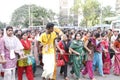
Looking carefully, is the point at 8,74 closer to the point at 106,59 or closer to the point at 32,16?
the point at 106,59

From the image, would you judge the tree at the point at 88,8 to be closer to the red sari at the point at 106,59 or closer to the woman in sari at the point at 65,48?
the red sari at the point at 106,59

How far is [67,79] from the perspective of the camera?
29.7 feet

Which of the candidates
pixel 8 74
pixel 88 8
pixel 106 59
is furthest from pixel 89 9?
pixel 8 74

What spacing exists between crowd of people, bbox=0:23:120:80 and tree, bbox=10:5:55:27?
179 feet

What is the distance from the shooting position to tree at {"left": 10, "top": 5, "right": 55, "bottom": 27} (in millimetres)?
67938

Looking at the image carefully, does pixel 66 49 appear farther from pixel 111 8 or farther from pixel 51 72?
pixel 111 8

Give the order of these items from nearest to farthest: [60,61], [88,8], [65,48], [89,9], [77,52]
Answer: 1. [77,52]
2. [60,61]
3. [65,48]
4. [88,8]
5. [89,9]

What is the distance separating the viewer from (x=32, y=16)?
222 ft

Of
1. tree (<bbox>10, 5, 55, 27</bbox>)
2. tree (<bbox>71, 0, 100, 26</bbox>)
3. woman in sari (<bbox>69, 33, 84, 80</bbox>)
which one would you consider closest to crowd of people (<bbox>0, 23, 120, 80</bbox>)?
woman in sari (<bbox>69, 33, 84, 80</bbox>)

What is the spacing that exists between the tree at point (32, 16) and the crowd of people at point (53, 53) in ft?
179

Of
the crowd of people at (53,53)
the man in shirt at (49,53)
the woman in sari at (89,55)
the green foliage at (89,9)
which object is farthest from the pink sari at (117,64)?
the green foliage at (89,9)

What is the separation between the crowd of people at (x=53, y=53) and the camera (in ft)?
21.5

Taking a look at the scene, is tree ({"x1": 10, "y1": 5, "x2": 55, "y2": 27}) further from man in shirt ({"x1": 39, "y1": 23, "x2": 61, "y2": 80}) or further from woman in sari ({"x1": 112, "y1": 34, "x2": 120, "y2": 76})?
man in shirt ({"x1": 39, "y1": 23, "x2": 61, "y2": 80})

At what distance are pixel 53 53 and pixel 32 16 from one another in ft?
200
